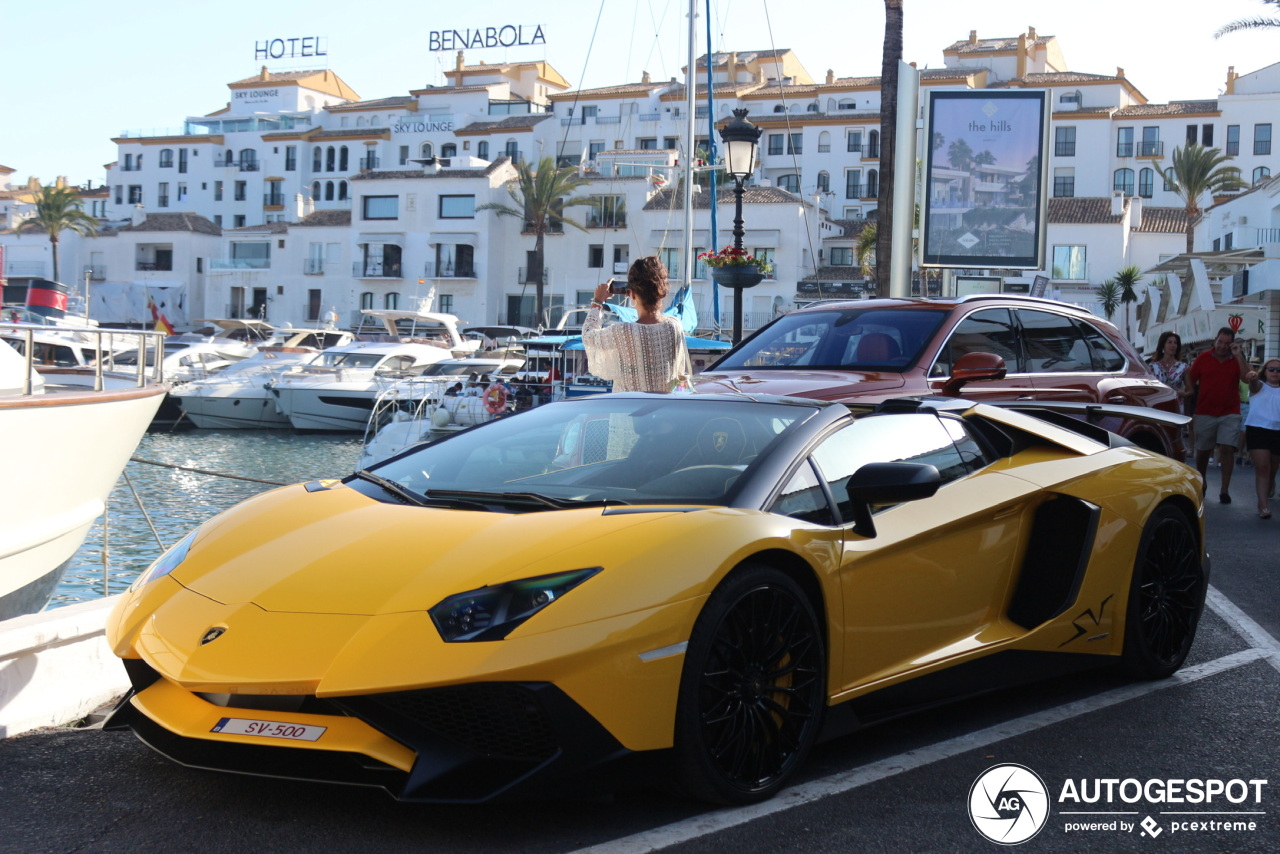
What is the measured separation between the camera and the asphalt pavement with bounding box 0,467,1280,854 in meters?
3.34

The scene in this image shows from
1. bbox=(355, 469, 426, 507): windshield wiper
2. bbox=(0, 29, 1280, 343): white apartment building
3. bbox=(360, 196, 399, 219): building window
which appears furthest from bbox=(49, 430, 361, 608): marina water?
bbox=(360, 196, 399, 219): building window

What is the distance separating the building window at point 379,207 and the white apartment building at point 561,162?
13 centimetres

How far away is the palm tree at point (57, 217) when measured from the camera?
7619 centimetres

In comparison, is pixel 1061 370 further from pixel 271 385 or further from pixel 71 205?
pixel 71 205

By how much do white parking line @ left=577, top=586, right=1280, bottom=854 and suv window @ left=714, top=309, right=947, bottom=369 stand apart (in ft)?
9.10

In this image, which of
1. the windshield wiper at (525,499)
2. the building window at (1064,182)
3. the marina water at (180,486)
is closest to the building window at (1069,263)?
the building window at (1064,182)

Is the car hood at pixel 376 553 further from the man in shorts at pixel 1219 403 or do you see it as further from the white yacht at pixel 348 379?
the white yacht at pixel 348 379

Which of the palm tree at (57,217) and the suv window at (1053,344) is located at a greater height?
the palm tree at (57,217)

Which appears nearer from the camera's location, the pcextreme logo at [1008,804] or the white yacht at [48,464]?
the pcextreme logo at [1008,804]

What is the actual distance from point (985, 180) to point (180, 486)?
14518 mm

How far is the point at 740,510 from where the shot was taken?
3797 mm

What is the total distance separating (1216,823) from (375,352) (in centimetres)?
3456

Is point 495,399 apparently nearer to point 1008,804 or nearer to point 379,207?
point 1008,804

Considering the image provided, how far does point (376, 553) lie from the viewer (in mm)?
3668
